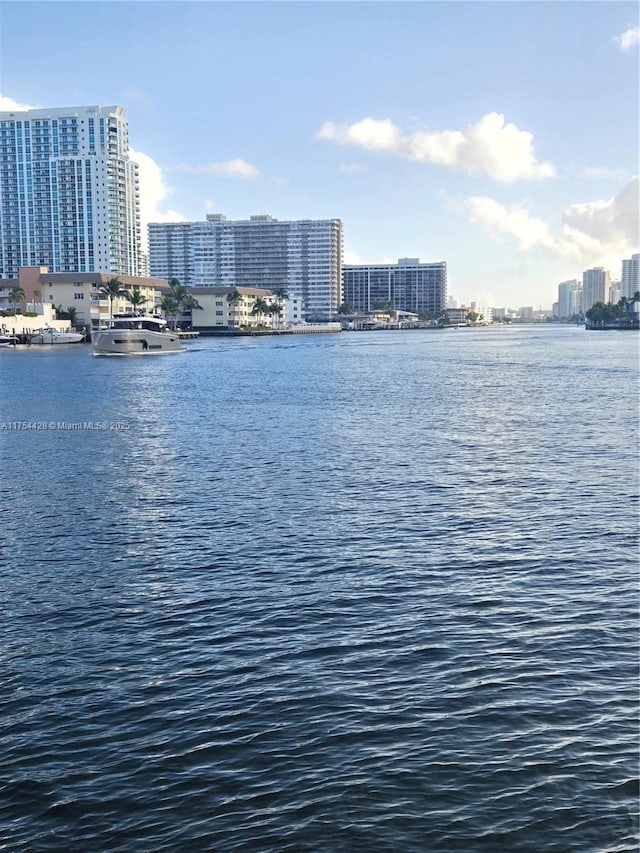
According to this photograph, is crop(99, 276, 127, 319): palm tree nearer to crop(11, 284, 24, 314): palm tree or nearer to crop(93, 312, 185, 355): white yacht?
crop(11, 284, 24, 314): palm tree

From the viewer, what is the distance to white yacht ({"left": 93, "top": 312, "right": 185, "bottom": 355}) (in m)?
129

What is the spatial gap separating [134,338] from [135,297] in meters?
54.8

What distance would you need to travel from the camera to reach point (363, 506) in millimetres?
27953

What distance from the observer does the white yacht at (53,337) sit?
6304 inches

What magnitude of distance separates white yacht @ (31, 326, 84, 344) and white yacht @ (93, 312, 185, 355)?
2864 centimetres

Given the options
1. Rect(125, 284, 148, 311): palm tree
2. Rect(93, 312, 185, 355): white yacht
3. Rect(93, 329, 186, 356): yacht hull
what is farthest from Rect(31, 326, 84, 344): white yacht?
Rect(93, 329, 186, 356): yacht hull

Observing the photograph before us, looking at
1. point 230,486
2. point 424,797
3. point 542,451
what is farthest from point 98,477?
point 424,797

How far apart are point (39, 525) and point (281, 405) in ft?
118

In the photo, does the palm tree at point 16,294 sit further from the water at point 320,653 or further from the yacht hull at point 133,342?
the water at point 320,653

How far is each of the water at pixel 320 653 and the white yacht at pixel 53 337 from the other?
13070 cm

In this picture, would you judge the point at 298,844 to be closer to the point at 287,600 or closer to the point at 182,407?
the point at 287,600

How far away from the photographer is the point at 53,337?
162000mm

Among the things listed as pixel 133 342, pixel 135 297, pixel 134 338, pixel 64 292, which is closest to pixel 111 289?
pixel 135 297

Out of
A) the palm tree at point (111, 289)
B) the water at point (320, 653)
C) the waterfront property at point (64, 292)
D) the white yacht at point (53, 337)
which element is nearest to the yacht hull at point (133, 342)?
the white yacht at point (53, 337)
